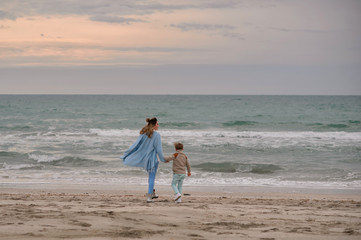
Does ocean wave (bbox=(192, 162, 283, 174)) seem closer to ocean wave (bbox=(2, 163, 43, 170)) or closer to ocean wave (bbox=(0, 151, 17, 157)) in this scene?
ocean wave (bbox=(2, 163, 43, 170))

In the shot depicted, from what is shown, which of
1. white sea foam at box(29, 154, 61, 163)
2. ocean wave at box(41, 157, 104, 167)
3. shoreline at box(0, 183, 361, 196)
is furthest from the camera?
white sea foam at box(29, 154, 61, 163)

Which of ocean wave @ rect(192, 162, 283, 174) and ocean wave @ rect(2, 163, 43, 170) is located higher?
ocean wave @ rect(2, 163, 43, 170)

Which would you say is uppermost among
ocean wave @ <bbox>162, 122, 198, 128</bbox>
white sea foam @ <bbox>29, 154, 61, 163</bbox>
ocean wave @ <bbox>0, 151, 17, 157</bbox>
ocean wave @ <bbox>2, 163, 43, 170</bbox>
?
ocean wave @ <bbox>162, 122, 198, 128</bbox>

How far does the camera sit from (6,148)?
1859 cm

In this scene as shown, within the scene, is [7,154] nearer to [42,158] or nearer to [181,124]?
[42,158]

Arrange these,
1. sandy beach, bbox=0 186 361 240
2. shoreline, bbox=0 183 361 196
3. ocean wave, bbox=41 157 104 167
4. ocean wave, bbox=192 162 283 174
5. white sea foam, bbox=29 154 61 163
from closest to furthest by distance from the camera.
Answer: sandy beach, bbox=0 186 361 240
shoreline, bbox=0 183 361 196
ocean wave, bbox=192 162 283 174
ocean wave, bbox=41 157 104 167
white sea foam, bbox=29 154 61 163

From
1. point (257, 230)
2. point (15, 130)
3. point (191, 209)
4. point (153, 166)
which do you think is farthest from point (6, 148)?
point (257, 230)

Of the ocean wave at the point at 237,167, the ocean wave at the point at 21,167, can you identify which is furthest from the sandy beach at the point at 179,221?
the ocean wave at the point at 21,167

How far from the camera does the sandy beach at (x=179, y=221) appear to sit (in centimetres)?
524

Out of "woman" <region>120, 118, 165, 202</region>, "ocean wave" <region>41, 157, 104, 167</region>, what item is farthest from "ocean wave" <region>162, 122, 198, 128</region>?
"woman" <region>120, 118, 165, 202</region>

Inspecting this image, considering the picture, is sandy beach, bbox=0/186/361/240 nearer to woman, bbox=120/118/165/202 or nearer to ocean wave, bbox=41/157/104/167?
woman, bbox=120/118/165/202

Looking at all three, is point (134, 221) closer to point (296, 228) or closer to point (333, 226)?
point (296, 228)

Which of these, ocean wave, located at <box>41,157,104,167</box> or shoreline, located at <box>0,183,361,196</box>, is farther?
ocean wave, located at <box>41,157,104,167</box>

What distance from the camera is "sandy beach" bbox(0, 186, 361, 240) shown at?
5.24 meters
